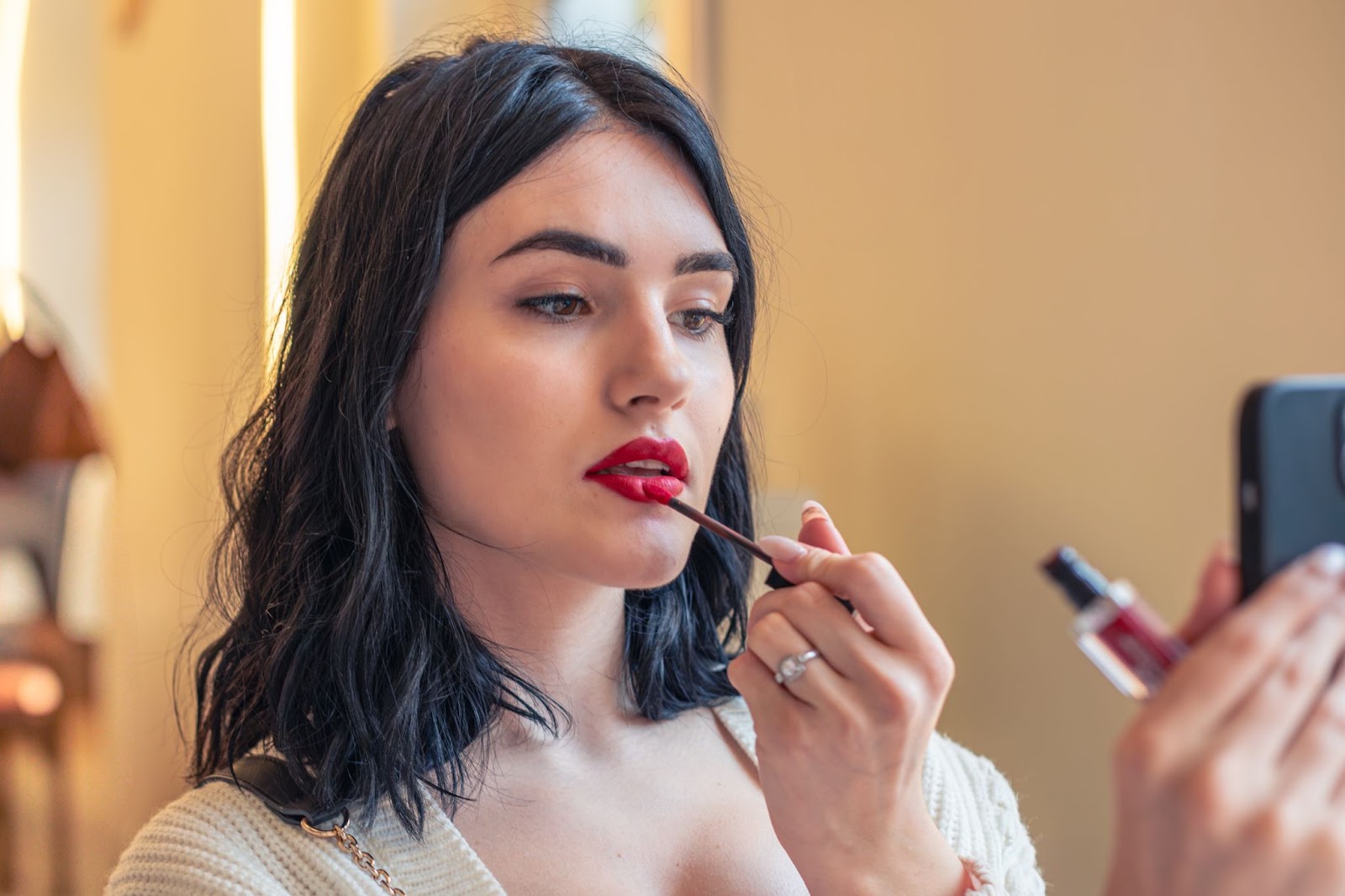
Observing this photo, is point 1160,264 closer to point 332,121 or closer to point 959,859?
point 959,859

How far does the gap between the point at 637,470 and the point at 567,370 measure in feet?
0.28

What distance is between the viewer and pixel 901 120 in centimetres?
192

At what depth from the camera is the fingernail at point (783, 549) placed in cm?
73

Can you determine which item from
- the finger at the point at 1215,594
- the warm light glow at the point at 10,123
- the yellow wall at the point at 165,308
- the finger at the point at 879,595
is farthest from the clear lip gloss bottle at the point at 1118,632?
the warm light glow at the point at 10,123

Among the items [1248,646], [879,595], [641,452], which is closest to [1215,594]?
[1248,646]

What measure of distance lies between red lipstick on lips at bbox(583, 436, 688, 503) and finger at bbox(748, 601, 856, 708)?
0.55 feet

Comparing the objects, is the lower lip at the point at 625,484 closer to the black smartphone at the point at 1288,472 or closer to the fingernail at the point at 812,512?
the fingernail at the point at 812,512

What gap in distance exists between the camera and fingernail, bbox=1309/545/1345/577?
46 cm

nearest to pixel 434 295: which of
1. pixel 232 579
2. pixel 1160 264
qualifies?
pixel 232 579

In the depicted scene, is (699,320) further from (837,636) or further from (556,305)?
(837,636)

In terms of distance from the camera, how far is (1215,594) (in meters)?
0.48

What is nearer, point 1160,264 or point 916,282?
point 1160,264

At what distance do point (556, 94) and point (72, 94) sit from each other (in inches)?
101

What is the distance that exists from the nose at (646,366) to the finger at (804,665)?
198 mm
